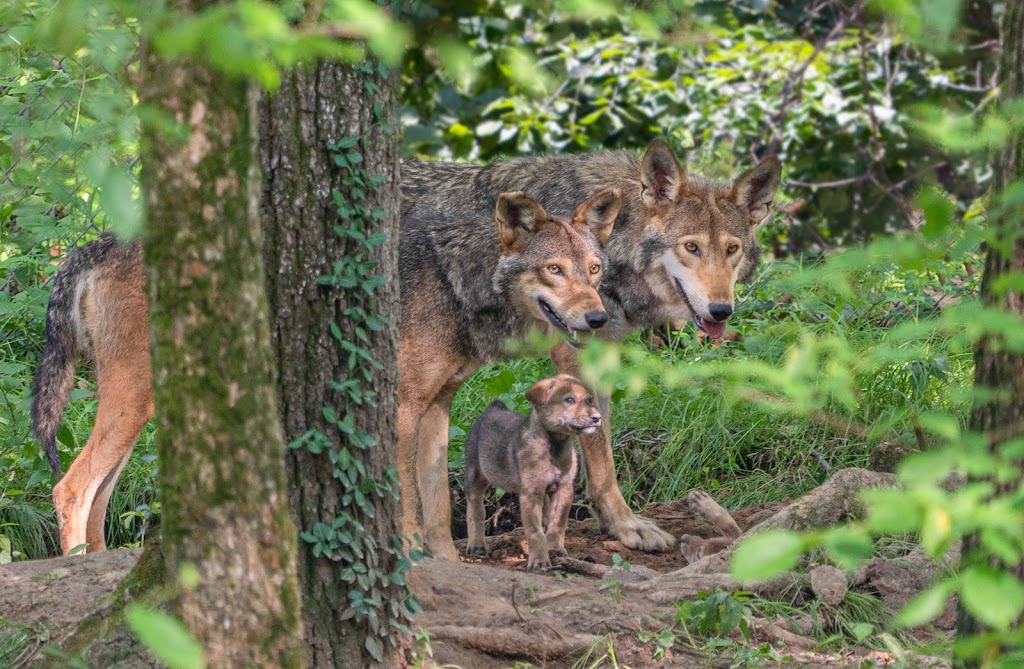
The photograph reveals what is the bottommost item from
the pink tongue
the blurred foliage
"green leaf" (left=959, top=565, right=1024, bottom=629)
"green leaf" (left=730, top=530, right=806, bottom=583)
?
"green leaf" (left=959, top=565, right=1024, bottom=629)

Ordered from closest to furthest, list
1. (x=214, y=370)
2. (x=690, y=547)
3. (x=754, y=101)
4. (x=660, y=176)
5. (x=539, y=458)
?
(x=214, y=370), (x=690, y=547), (x=539, y=458), (x=660, y=176), (x=754, y=101)

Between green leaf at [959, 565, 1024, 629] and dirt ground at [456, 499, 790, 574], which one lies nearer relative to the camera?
green leaf at [959, 565, 1024, 629]

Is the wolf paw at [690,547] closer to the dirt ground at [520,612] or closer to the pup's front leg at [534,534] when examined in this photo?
the dirt ground at [520,612]

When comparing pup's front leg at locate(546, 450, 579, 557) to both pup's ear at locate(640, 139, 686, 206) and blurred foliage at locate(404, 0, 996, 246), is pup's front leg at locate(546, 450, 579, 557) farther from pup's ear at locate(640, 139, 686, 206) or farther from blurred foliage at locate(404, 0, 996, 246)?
blurred foliage at locate(404, 0, 996, 246)

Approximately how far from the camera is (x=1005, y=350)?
9.10 ft

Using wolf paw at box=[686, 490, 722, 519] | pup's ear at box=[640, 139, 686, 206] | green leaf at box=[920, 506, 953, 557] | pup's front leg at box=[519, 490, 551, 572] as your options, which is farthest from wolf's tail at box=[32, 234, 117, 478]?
green leaf at box=[920, 506, 953, 557]

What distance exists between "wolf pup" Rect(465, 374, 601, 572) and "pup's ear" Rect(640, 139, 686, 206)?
4.18 ft

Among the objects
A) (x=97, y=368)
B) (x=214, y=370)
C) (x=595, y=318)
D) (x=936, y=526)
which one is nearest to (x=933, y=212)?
(x=936, y=526)

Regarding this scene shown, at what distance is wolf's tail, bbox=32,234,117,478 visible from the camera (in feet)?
18.4

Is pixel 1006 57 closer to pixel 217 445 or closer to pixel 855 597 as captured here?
pixel 217 445

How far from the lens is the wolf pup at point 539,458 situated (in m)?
5.86

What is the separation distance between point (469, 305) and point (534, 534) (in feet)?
4.14

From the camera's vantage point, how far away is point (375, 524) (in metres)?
3.73

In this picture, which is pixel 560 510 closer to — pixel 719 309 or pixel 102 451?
pixel 719 309
